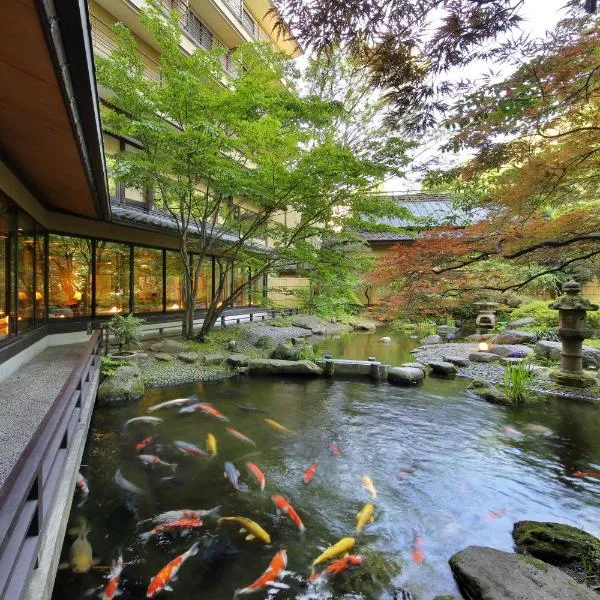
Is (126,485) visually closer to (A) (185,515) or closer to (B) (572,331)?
(A) (185,515)

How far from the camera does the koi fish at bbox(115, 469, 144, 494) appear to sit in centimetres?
432

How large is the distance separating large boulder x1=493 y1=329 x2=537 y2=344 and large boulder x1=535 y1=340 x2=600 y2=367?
6.26 ft

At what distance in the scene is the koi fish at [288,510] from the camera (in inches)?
152

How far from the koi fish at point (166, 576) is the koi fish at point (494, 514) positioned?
3.21 meters

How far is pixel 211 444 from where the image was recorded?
221 inches

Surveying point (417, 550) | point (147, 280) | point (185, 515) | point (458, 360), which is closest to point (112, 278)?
point (147, 280)

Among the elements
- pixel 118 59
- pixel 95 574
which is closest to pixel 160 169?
pixel 118 59

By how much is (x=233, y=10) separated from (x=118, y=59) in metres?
11.3

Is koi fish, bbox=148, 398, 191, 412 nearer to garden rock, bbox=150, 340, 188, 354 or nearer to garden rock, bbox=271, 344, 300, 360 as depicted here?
garden rock, bbox=150, 340, 188, 354

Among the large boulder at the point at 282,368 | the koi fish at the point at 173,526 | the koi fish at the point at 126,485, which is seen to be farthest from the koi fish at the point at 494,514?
the large boulder at the point at 282,368

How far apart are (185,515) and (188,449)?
162cm

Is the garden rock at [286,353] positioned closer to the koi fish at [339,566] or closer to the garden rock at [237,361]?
the garden rock at [237,361]

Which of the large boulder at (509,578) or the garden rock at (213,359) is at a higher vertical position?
the garden rock at (213,359)

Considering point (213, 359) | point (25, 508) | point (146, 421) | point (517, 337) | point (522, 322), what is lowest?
point (146, 421)
